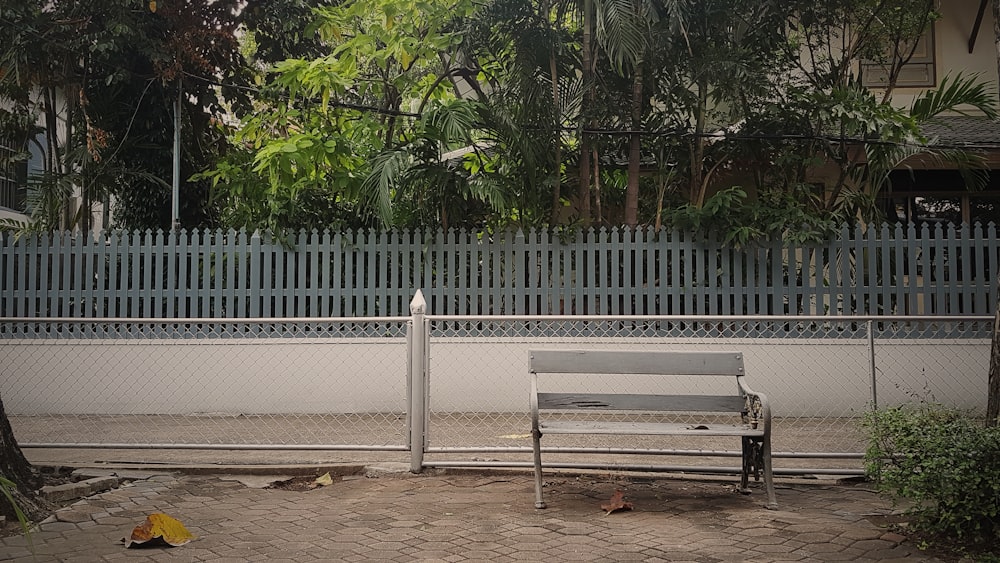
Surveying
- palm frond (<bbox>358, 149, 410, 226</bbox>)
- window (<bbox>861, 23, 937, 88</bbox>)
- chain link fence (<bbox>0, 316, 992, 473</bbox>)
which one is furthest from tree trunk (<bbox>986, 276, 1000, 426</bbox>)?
window (<bbox>861, 23, 937, 88</bbox>)

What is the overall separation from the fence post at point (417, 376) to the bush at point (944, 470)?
2969 mm

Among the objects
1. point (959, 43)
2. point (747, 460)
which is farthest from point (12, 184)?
point (959, 43)

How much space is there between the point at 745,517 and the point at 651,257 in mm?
4492

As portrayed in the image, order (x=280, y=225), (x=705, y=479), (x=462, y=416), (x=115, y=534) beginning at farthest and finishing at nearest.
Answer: (x=280, y=225) → (x=462, y=416) → (x=705, y=479) → (x=115, y=534)

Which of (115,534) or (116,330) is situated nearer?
(115,534)

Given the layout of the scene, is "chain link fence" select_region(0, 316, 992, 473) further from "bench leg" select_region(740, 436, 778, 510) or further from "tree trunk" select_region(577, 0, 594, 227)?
"bench leg" select_region(740, 436, 778, 510)

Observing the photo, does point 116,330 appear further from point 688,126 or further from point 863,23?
point 863,23

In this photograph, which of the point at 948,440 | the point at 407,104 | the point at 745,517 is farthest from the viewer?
the point at 407,104

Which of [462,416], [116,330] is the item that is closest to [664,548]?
[462,416]

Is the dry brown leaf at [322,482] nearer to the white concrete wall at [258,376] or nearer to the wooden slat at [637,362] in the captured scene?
the wooden slat at [637,362]

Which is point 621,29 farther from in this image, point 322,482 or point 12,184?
point 12,184

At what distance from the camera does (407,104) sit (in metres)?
16.1

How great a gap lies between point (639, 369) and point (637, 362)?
0.17 feet

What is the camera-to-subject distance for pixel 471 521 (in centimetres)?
477
